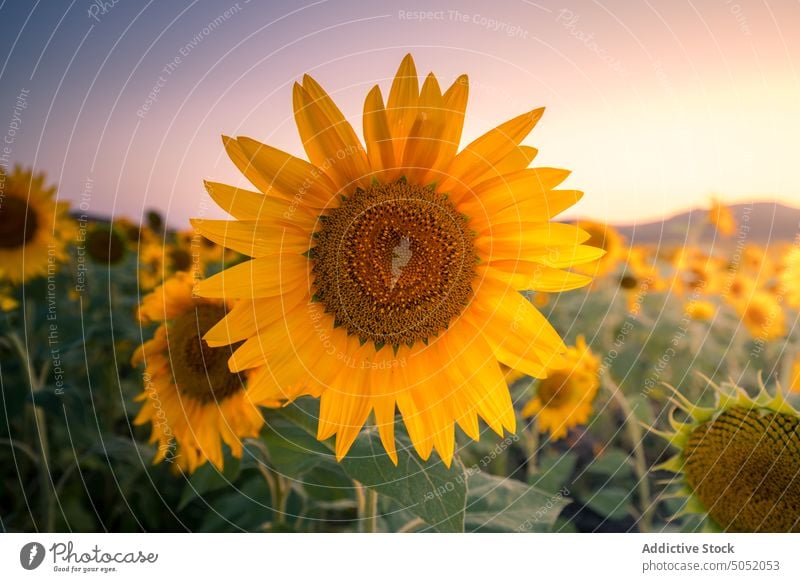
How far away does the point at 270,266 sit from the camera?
0.60 m

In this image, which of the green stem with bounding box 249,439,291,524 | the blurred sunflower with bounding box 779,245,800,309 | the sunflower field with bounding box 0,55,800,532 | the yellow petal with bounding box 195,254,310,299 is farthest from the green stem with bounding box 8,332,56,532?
the blurred sunflower with bounding box 779,245,800,309

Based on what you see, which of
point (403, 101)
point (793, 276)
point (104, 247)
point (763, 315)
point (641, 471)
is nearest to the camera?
point (403, 101)

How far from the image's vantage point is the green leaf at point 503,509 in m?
0.79

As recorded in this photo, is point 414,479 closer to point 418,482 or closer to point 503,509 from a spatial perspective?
point 418,482

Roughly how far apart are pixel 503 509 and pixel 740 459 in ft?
1.01

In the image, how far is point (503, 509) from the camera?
80 centimetres

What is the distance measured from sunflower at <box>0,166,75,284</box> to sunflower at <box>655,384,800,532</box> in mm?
1226

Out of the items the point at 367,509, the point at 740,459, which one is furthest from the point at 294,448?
the point at 740,459
